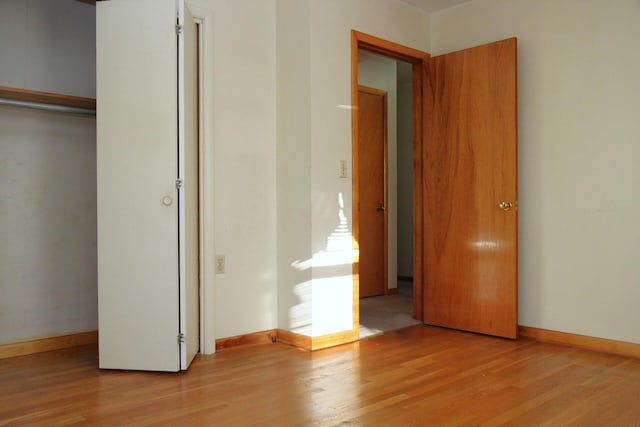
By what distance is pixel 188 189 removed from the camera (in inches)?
120

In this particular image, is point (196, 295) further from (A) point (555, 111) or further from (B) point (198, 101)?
(A) point (555, 111)

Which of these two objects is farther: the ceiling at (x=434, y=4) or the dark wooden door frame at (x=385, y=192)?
the dark wooden door frame at (x=385, y=192)

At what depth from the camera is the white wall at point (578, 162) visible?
3.20 meters

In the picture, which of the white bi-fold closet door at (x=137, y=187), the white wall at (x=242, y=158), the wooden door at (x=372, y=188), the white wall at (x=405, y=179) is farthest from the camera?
the white wall at (x=405, y=179)

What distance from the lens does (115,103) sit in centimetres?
288

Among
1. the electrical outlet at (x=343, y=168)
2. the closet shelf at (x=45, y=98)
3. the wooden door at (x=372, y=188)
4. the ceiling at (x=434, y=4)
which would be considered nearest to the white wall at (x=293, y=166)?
the electrical outlet at (x=343, y=168)

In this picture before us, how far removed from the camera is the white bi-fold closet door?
288 centimetres

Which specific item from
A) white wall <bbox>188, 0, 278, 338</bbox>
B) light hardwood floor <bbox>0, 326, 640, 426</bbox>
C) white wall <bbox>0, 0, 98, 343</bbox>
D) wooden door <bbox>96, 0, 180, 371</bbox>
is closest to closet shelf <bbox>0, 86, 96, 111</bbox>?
white wall <bbox>0, 0, 98, 343</bbox>

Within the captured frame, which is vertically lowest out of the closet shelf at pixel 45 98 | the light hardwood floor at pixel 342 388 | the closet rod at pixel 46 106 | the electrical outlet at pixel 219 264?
the light hardwood floor at pixel 342 388

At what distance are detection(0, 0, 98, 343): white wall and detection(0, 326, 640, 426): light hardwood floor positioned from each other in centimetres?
29

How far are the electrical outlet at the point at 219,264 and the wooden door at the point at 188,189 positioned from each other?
0.12 m

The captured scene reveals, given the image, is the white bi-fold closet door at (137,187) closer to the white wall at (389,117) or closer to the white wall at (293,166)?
the white wall at (293,166)

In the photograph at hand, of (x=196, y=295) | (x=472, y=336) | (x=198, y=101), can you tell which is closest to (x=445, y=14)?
(x=198, y=101)

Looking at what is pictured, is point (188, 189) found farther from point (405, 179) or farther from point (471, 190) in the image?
point (405, 179)
